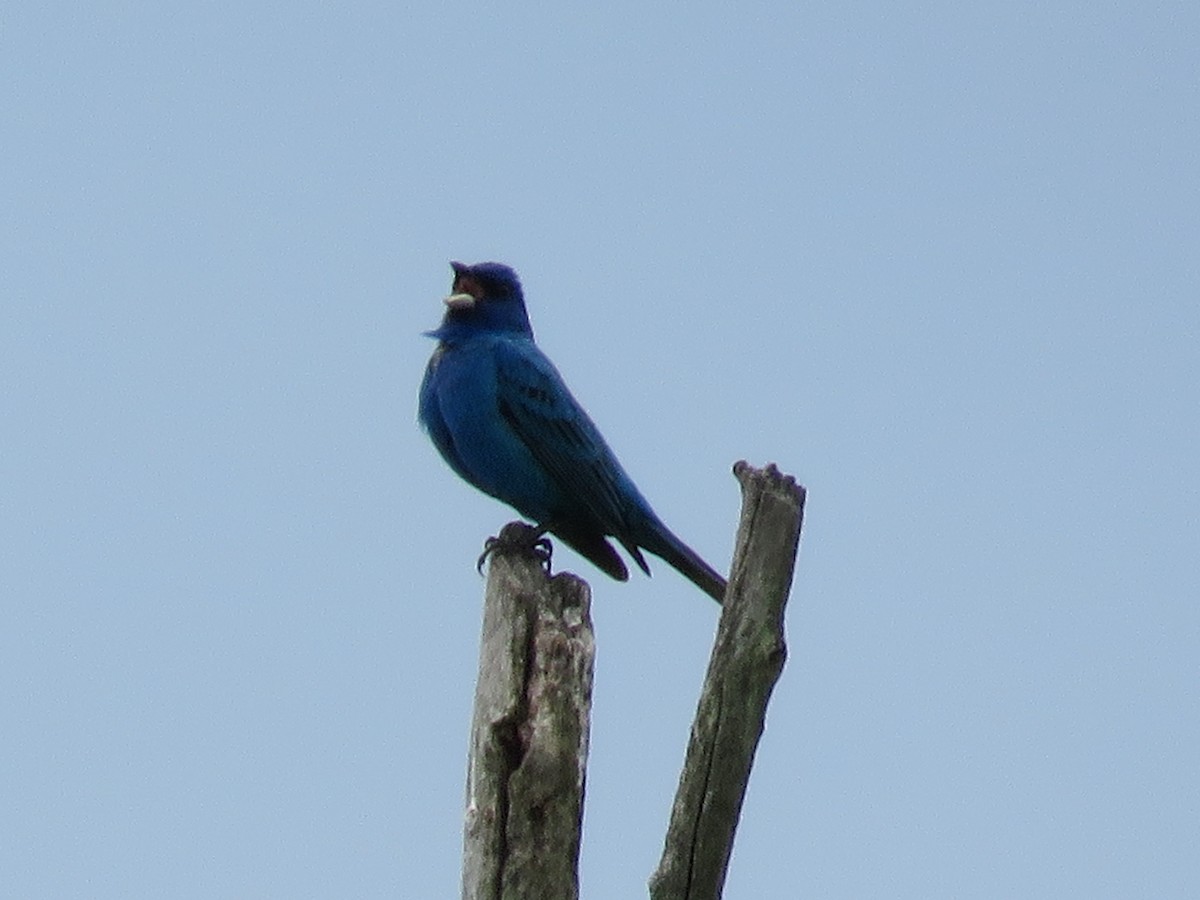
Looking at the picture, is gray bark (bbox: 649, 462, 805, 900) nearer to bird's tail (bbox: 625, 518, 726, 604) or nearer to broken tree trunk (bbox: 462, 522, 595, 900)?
broken tree trunk (bbox: 462, 522, 595, 900)

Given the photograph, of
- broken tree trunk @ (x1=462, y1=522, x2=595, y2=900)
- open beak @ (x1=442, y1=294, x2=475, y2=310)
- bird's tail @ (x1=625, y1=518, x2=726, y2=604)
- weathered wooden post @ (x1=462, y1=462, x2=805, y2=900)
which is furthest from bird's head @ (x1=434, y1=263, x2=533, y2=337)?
broken tree trunk @ (x1=462, y1=522, x2=595, y2=900)

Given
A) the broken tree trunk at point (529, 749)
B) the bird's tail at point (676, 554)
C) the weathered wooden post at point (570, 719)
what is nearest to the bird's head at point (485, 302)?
the bird's tail at point (676, 554)

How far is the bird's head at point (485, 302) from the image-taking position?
10383 millimetres

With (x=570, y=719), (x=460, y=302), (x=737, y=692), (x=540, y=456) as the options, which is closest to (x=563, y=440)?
(x=540, y=456)

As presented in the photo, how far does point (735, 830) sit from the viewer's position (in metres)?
5.32

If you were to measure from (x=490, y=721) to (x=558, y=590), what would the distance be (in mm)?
551

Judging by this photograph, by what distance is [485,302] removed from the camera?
1050 centimetres

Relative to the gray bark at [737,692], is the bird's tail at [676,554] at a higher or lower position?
higher

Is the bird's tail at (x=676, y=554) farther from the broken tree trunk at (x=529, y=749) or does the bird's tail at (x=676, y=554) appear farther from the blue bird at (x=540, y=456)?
the broken tree trunk at (x=529, y=749)

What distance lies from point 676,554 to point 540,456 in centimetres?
81

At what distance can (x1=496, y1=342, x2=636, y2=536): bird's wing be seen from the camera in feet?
31.6

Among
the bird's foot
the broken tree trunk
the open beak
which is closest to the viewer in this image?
the broken tree trunk

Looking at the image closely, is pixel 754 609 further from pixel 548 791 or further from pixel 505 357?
pixel 505 357

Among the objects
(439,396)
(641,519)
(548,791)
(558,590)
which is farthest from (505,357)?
(548,791)
